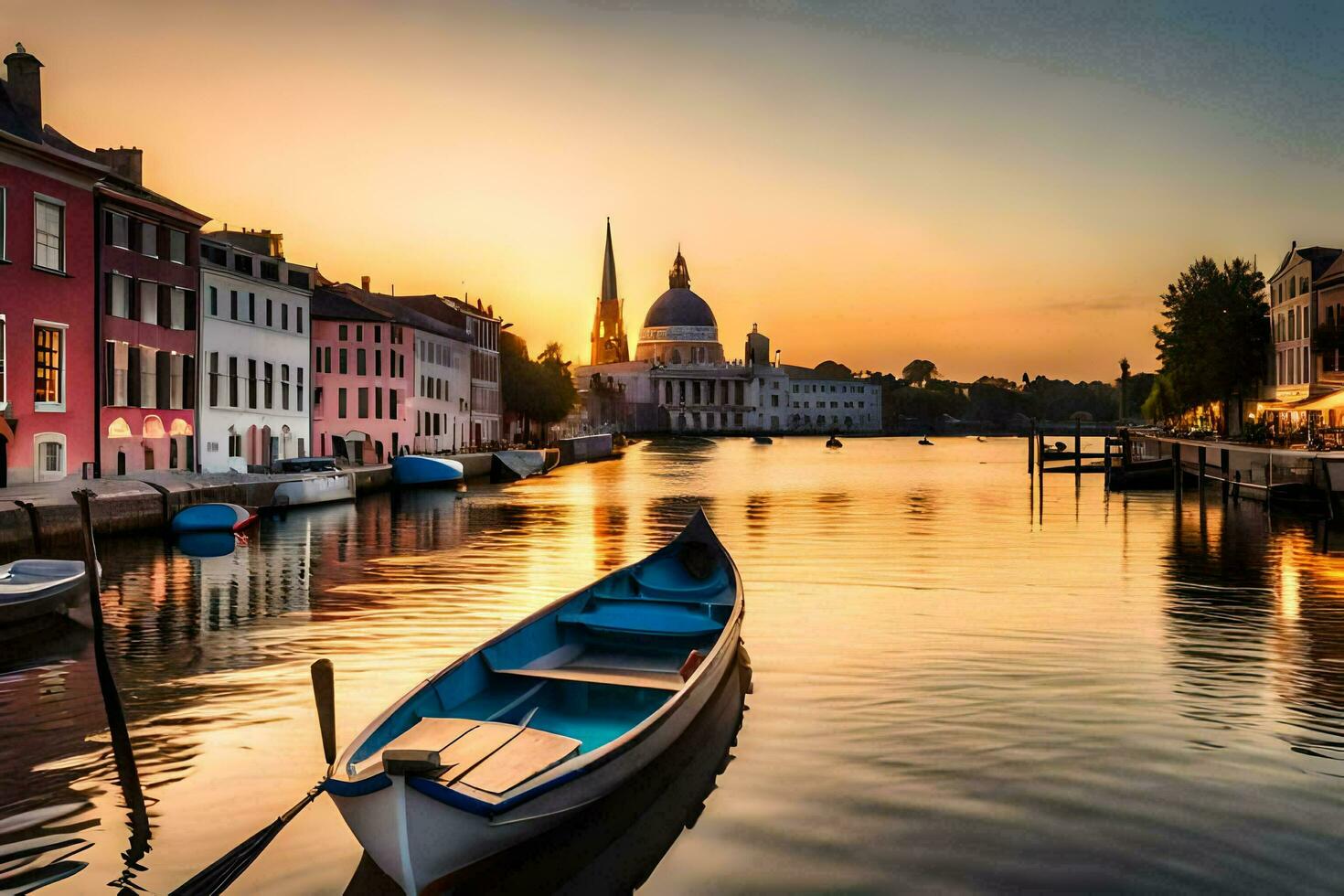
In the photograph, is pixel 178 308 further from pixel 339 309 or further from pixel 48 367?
pixel 339 309

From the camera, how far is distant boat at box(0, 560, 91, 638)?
62.1 feet

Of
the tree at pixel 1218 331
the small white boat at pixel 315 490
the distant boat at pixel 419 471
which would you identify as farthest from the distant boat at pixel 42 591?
the tree at pixel 1218 331

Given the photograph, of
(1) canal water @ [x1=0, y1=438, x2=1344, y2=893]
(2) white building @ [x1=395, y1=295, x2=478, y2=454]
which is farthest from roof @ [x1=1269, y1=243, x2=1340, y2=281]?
(2) white building @ [x1=395, y1=295, x2=478, y2=454]

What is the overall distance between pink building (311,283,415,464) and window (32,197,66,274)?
118ft

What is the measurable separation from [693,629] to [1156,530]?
32744 millimetres

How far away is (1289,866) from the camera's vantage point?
957 cm

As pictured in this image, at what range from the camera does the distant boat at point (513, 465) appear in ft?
265

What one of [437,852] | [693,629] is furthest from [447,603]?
[437,852]

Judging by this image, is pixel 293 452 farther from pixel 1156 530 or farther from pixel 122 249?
pixel 1156 530

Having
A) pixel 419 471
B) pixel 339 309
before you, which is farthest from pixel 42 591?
pixel 339 309

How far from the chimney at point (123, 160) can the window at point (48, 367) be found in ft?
55.1

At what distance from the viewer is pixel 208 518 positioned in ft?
126

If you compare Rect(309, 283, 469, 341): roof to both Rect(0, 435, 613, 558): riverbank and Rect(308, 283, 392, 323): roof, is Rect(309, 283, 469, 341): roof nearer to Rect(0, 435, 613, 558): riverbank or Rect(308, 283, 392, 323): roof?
Rect(308, 283, 392, 323): roof

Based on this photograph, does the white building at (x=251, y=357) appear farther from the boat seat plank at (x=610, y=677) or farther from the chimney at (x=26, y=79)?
the boat seat plank at (x=610, y=677)
